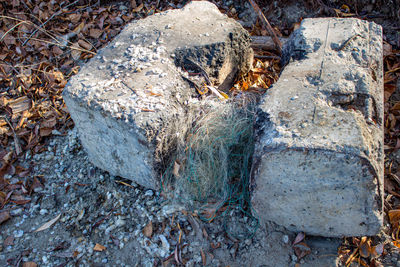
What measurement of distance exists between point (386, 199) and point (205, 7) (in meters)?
2.07

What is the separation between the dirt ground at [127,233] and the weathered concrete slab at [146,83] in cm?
18

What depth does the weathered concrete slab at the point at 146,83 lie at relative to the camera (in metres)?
2.15

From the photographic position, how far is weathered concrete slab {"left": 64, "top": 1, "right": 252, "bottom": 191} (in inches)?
84.8

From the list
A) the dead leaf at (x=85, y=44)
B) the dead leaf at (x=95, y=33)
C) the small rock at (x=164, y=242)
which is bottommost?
the small rock at (x=164, y=242)

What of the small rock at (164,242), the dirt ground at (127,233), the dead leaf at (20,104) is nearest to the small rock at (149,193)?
the dirt ground at (127,233)

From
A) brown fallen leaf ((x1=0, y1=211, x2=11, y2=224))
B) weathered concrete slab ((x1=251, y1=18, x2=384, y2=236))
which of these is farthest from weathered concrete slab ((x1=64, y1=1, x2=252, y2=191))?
brown fallen leaf ((x1=0, y1=211, x2=11, y2=224))

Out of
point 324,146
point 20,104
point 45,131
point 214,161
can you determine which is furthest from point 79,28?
point 324,146

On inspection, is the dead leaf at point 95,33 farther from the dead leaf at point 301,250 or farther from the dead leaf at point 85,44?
the dead leaf at point 301,250

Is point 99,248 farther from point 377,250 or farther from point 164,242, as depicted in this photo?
point 377,250

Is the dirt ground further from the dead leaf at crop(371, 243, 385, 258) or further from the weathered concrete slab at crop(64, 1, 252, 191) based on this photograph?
the weathered concrete slab at crop(64, 1, 252, 191)

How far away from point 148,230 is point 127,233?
0.48 feet

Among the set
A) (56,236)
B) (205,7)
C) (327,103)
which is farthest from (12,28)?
(327,103)

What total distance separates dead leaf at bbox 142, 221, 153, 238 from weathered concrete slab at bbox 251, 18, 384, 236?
0.72m

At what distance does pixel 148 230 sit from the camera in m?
2.30
